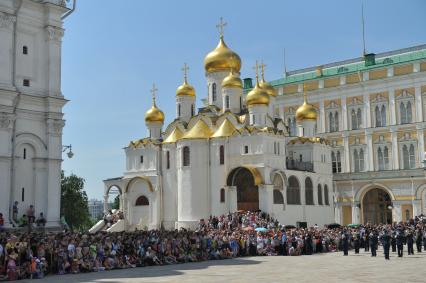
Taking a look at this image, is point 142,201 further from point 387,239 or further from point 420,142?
point 387,239

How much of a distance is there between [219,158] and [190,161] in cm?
223

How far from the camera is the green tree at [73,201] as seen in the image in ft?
203

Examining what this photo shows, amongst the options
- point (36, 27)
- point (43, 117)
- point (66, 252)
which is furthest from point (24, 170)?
point (66, 252)

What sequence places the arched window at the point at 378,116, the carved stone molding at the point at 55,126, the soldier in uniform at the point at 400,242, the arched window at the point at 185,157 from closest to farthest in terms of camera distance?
the soldier in uniform at the point at 400,242, the carved stone molding at the point at 55,126, the arched window at the point at 185,157, the arched window at the point at 378,116

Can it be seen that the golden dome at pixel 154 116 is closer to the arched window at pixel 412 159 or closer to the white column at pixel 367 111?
the white column at pixel 367 111

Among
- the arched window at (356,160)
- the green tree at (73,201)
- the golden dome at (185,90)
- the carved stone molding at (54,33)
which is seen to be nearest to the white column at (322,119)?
the arched window at (356,160)

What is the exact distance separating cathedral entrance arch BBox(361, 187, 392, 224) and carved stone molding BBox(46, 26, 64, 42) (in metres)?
32.8

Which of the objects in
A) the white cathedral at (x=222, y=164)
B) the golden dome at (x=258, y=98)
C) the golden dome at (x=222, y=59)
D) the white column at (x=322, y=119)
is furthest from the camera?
the white column at (x=322, y=119)

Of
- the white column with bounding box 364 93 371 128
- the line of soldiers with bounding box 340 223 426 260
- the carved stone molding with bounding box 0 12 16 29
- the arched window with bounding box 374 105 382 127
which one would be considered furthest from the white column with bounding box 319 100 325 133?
the carved stone molding with bounding box 0 12 16 29

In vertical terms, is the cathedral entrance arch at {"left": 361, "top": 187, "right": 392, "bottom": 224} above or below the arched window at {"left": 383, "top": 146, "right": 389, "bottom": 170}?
below

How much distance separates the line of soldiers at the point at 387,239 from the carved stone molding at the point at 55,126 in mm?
14952

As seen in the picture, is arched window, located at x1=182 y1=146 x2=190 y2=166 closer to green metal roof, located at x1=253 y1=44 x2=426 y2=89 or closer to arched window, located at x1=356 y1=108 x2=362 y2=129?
arched window, located at x1=356 y1=108 x2=362 y2=129

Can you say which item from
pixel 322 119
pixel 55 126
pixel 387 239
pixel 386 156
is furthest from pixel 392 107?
pixel 55 126

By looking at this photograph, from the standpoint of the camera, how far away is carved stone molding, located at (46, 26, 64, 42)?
29305 millimetres
